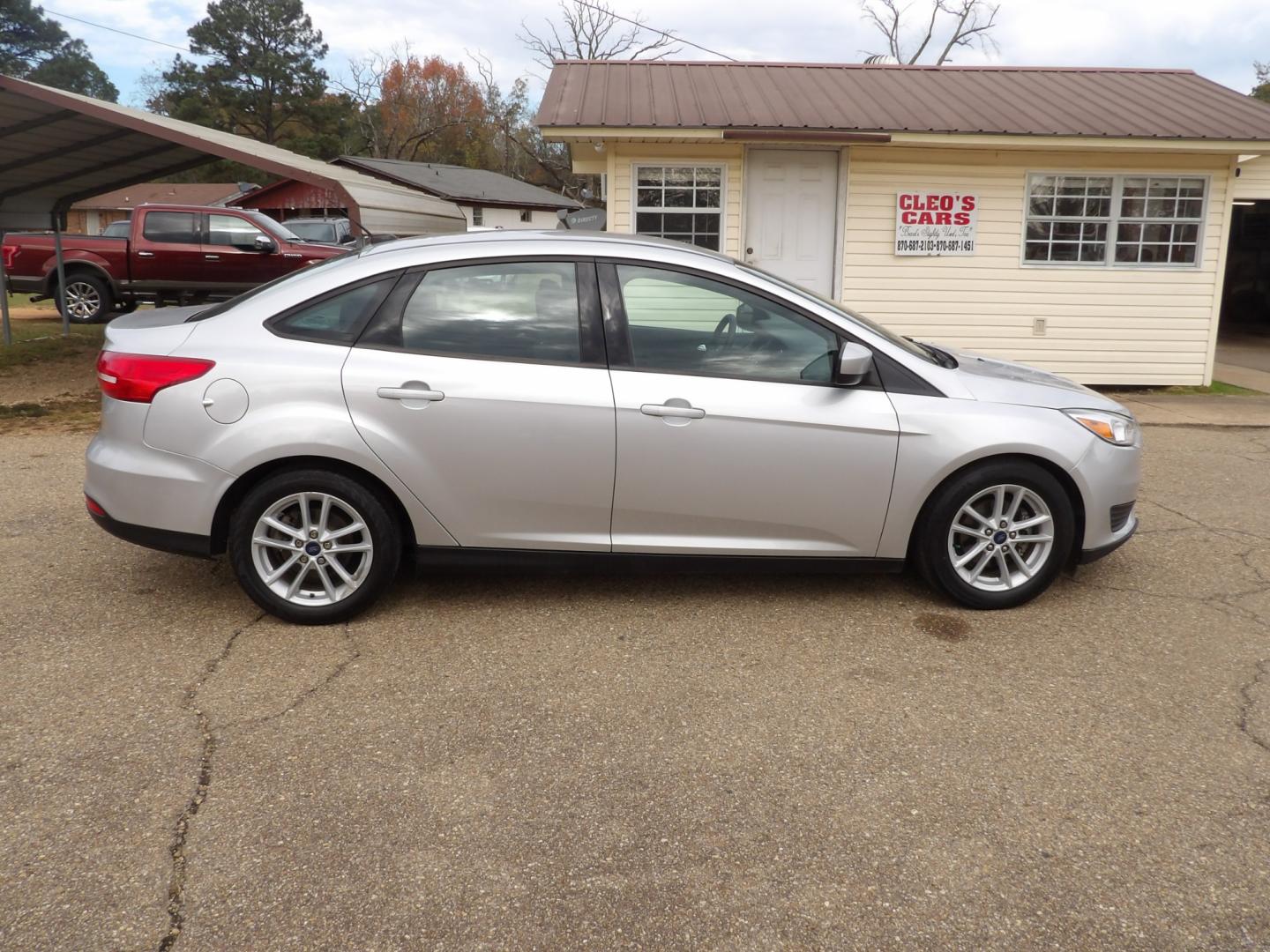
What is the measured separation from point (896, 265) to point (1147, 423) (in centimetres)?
310

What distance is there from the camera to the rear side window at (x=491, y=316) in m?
4.18

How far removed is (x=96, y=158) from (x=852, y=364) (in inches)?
439

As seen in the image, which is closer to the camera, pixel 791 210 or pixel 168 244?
pixel 791 210

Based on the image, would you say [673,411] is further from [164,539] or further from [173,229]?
[173,229]

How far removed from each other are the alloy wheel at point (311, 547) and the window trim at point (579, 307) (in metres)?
0.70

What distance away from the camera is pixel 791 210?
428 inches

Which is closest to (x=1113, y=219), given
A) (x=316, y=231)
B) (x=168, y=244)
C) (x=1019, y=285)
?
(x=1019, y=285)

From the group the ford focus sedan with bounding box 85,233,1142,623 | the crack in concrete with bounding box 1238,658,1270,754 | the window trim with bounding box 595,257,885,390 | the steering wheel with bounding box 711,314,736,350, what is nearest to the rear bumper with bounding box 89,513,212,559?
the ford focus sedan with bounding box 85,233,1142,623

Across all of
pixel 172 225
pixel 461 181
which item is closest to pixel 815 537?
pixel 172 225

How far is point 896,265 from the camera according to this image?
10977 mm

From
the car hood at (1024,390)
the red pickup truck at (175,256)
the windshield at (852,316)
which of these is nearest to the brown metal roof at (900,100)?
the red pickup truck at (175,256)

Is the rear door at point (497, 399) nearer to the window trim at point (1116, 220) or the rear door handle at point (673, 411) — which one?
the rear door handle at point (673, 411)

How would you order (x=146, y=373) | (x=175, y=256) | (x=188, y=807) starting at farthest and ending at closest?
(x=175, y=256)
(x=146, y=373)
(x=188, y=807)

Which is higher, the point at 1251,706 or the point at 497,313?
the point at 497,313
